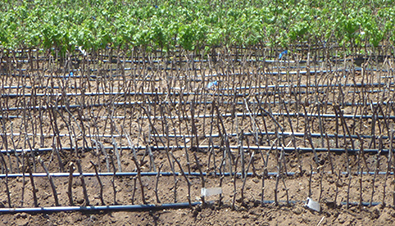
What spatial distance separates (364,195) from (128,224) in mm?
1828

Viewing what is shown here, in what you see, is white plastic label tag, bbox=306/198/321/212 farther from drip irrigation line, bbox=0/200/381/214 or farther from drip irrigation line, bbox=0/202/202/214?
drip irrigation line, bbox=0/202/202/214

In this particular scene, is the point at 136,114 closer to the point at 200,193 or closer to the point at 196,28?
the point at 200,193

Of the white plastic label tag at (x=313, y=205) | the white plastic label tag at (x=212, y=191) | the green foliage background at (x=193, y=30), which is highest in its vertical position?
the green foliage background at (x=193, y=30)

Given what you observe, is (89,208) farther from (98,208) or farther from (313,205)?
(313,205)

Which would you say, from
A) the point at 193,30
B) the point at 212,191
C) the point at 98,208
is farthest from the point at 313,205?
the point at 193,30

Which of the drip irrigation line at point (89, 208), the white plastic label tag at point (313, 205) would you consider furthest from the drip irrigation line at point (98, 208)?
the white plastic label tag at point (313, 205)

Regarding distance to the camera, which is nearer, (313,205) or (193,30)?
(313,205)

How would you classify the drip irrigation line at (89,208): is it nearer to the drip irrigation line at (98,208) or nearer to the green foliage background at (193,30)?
the drip irrigation line at (98,208)

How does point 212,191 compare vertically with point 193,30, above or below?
below

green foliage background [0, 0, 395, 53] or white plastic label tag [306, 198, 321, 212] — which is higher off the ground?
green foliage background [0, 0, 395, 53]

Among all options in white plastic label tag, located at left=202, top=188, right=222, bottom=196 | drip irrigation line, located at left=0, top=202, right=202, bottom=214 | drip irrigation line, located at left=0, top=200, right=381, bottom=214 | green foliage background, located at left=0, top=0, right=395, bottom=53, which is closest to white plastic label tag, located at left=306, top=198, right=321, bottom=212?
drip irrigation line, located at left=0, top=200, right=381, bottom=214

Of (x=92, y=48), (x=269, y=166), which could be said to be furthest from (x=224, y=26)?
(x=269, y=166)

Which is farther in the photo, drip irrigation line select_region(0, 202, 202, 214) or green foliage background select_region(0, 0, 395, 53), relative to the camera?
green foliage background select_region(0, 0, 395, 53)

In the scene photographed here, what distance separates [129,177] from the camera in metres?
4.29
